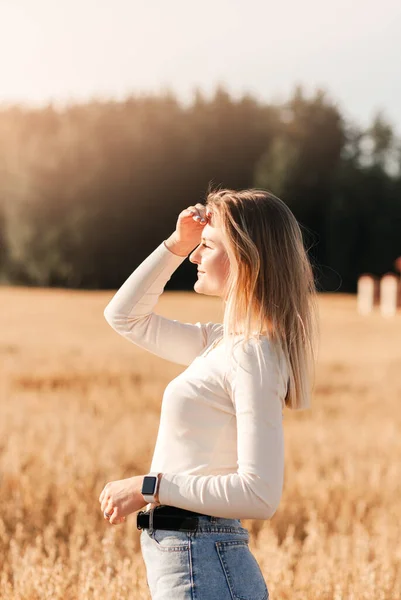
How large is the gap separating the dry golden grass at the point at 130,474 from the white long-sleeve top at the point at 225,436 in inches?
18.3

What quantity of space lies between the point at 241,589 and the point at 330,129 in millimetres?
49790

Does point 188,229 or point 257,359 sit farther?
point 188,229

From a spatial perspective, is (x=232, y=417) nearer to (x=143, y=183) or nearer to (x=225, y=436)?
(x=225, y=436)

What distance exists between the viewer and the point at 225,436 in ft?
7.29

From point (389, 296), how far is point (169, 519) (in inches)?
1229

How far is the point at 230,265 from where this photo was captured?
230 centimetres

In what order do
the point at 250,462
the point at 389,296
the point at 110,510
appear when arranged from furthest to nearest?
the point at 389,296
the point at 110,510
the point at 250,462

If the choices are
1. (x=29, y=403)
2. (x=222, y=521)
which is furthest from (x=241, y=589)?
(x=29, y=403)

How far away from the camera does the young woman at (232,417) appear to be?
83.1 inches

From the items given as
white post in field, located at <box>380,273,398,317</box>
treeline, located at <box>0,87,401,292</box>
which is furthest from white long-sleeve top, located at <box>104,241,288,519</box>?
treeline, located at <box>0,87,401,292</box>

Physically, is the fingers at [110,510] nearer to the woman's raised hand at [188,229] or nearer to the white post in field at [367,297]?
the woman's raised hand at [188,229]

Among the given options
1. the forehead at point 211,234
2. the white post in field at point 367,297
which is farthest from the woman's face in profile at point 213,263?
the white post in field at point 367,297

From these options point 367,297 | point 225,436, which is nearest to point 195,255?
point 225,436

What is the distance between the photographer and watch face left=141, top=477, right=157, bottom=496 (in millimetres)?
2139
